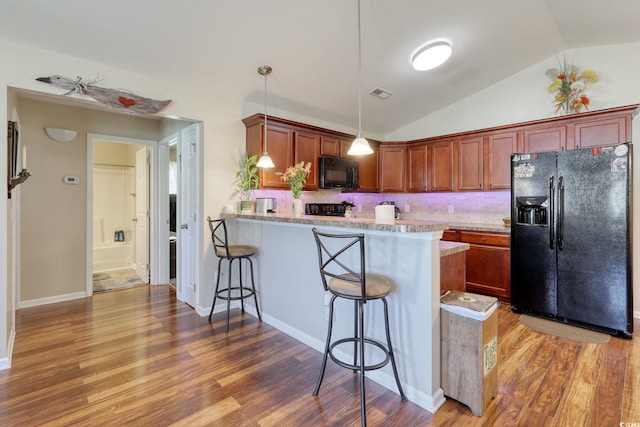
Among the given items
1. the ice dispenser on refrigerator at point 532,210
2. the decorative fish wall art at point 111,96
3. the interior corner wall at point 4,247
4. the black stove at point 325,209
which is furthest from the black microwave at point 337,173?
the interior corner wall at point 4,247

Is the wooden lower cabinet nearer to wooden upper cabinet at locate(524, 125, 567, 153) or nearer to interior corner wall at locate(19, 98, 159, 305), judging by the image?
wooden upper cabinet at locate(524, 125, 567, 153)

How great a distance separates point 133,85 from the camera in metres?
2.81

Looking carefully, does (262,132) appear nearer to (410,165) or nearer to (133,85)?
(133,85)

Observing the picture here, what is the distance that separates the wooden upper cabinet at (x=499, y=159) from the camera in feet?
13.1

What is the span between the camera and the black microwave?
4191 mm

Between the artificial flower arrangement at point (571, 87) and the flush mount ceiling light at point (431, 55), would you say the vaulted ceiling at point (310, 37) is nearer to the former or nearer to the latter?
the flush mount ceiling light at point (431, 55)

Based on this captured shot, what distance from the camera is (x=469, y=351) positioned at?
1.85 m

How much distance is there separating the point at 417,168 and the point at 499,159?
3.83ft

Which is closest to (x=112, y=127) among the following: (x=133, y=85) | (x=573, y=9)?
(x=133, y=85)

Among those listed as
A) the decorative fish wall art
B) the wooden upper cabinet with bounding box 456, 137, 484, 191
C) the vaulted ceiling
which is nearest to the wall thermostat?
the decorative fish wall art

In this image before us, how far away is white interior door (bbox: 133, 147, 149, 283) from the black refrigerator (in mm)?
4902

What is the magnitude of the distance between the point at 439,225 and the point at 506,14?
7.92 ft

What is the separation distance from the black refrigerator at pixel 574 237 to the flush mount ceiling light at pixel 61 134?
209 inches

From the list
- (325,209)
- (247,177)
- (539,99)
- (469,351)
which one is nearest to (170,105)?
(247,177)
